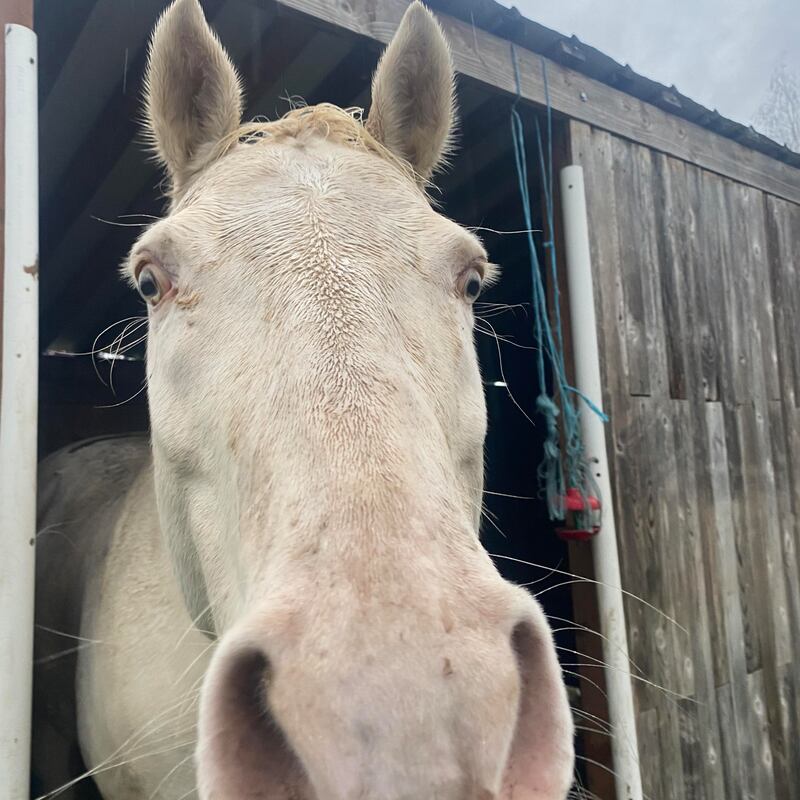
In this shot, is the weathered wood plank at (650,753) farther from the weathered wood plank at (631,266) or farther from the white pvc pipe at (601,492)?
the weathered wood plank at (631,266)

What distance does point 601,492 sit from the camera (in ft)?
8.87

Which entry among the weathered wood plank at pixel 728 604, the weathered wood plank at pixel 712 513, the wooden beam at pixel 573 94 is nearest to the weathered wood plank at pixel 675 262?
the wooden beam at pixel 573 94

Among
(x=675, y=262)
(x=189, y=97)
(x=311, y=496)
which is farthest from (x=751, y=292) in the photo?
(x=311, y=496)

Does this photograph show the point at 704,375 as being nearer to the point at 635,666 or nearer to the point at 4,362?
the point at 635,666

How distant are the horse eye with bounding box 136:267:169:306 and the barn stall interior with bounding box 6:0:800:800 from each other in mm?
808

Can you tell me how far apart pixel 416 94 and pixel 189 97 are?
0.71m

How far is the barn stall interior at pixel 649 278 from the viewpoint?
8.71 ft

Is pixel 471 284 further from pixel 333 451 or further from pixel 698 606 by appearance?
pixel 698 606

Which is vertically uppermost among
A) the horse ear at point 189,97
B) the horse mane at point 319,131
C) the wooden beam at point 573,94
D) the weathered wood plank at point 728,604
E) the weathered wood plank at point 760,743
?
the wooden beam at point 573,94

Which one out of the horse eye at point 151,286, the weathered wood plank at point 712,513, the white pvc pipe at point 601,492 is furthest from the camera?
the weathered wood plank at point 712,513

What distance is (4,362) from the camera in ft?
5.52

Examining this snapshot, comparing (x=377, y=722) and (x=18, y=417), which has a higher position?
(x=18, y=417)

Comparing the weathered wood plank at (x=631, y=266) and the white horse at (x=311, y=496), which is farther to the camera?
the weathered wood plank at (x=631, y=266)

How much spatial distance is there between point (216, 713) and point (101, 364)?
5.59 metres
